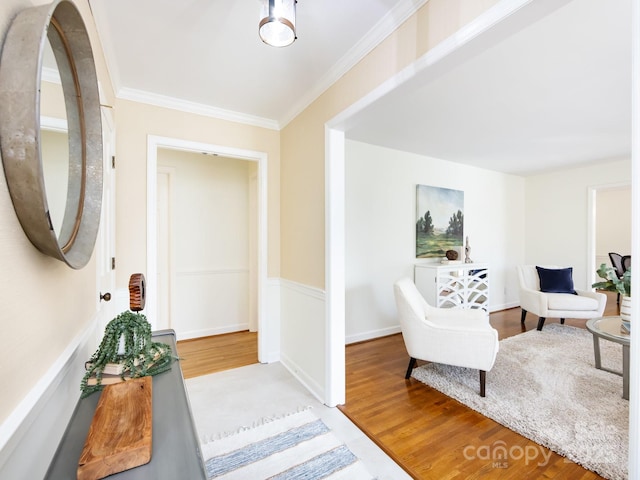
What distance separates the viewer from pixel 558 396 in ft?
7.69

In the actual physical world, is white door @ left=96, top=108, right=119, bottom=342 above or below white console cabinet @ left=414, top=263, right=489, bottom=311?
above

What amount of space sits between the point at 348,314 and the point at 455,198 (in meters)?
2.56

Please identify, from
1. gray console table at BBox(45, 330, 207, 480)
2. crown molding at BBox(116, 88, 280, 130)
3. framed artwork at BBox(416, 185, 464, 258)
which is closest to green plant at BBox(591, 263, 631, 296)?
framed artwork at BBox(416, 185, 464, 258)

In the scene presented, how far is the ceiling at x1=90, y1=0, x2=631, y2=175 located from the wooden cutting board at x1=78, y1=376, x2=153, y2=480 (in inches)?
70.0

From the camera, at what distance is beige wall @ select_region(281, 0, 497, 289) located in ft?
4.66

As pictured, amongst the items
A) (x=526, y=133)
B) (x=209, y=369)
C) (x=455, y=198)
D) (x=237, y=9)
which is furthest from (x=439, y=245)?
(x=237, y=9)

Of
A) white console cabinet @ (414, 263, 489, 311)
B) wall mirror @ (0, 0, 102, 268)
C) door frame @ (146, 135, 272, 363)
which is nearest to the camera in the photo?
wall mirror @ (0, 0, 102, 268)

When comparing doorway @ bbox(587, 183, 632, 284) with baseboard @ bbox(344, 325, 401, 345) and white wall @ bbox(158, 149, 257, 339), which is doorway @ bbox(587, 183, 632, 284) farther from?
white wall @ bbox(158, 149, 257, 339)

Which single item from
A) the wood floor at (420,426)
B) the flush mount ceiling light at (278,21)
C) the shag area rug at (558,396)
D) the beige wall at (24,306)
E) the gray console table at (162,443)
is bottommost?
the wood floor at (420,426)

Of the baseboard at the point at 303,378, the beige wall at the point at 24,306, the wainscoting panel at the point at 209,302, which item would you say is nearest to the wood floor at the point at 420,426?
the baseboard at the point at 303,378

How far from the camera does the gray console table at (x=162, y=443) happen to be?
24.3 inches

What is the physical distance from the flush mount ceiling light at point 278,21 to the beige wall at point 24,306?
2.51ft

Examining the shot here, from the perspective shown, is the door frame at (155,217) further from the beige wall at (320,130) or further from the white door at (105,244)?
the white door at (105,244)

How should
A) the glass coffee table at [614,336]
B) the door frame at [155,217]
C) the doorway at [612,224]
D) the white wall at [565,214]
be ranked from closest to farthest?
the glass coffee table at [614,336] < the door frame at [155,217] < the white wall at [565,214] < the doorway at [612,224]
